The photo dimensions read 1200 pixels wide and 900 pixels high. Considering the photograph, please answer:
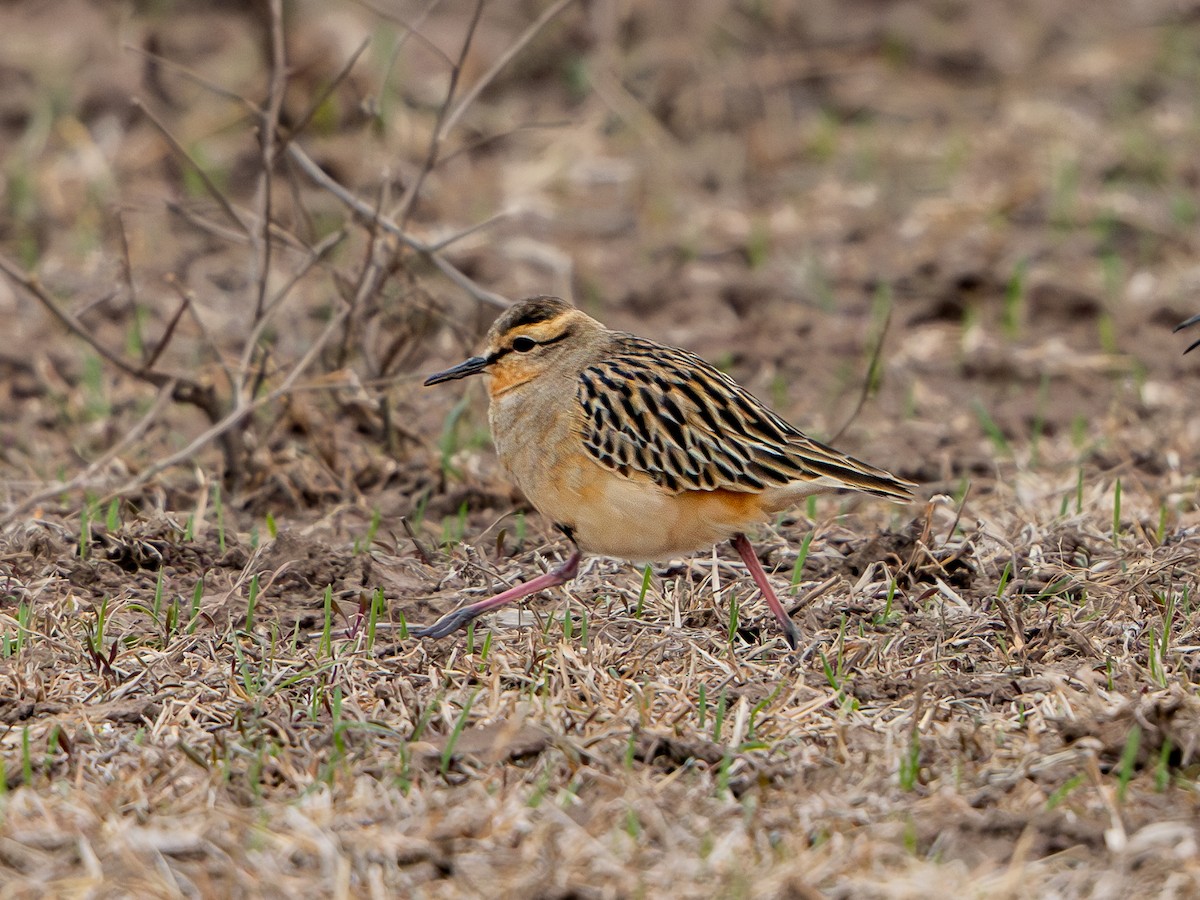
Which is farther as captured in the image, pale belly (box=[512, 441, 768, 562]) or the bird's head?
the bird's head

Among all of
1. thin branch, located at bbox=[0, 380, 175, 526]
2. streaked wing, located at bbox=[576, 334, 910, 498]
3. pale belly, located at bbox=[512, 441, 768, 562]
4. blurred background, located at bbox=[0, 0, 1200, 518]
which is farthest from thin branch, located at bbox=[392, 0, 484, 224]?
pale belly, located at bbox=[512, 441, 768, 562]

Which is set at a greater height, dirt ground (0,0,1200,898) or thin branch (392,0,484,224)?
thin branch (392,0,484,224)

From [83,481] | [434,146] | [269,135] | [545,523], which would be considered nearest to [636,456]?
[545,523]

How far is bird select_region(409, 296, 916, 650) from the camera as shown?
5.76 metres

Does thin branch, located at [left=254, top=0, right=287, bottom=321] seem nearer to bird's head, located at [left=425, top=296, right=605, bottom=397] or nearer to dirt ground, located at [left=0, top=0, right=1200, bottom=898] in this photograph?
dirt ground, located at [left=0, top=0, right=1200, bottom=898]

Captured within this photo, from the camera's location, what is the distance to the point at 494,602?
5.88 meters

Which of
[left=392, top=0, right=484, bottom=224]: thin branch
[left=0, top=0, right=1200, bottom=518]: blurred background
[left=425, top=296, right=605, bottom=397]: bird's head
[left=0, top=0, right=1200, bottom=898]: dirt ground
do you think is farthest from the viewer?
[left=0, top=0, right=1200, bottom=518]: blurred background

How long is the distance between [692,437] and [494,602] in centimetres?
84

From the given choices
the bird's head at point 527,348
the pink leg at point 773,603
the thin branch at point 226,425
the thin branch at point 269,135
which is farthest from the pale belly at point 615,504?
the thin branch at point 269,135

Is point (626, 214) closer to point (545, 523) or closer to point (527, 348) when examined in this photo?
point (545, 523)

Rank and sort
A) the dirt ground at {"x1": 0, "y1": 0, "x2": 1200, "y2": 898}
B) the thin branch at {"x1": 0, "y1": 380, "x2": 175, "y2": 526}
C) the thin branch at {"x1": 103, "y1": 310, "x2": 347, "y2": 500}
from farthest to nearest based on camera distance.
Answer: the thin branch at {"x1": 103, "y1": 310, "x2": 347, "y2": 500}
the thin branch at {"x1": 0, "y1": 380, "x2": 175, "y2": 526}
the dirt ground at {"x1": 0, "y1": 0, "x2": 1200, "y2": 898}

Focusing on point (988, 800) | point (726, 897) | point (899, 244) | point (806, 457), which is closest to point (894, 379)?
point (899, 244)

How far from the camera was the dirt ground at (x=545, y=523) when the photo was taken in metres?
4.63

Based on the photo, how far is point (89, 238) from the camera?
10.9 metres
